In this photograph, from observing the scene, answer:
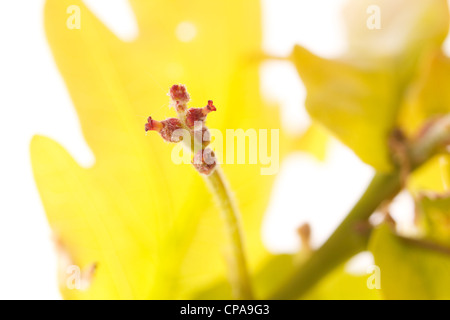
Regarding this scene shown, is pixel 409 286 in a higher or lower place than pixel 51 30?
lower

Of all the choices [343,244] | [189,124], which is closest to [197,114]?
[189,124]

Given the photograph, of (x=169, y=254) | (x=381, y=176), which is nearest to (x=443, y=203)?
(x=381, y=176)

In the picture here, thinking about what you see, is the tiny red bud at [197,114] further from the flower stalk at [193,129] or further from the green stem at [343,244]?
the green stem at [343,244]

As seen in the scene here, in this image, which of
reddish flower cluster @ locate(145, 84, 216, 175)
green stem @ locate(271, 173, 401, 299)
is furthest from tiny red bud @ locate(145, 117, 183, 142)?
green stem @ locate(271, 173, 401, 299)

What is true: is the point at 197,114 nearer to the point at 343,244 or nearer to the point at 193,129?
the point at 193,129

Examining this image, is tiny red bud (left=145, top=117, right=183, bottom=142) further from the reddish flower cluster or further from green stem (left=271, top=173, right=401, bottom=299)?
green stem (left=271, top=173, right=401, bottom=299)
